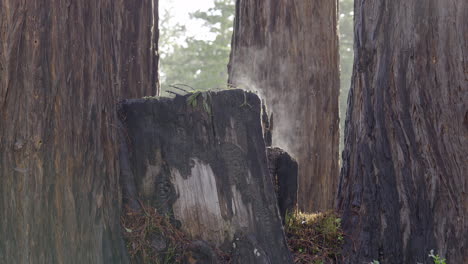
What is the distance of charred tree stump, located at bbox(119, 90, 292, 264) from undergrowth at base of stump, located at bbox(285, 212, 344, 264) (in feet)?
1.96

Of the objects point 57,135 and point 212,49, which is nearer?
point 57,135

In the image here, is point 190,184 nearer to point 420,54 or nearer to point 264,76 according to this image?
point 420,54

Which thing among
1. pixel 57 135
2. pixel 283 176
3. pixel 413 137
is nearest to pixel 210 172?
pixel 283 176

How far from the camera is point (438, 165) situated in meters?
4.36

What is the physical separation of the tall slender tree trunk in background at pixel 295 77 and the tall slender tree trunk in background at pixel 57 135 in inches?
145

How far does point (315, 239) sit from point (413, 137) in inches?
46.7

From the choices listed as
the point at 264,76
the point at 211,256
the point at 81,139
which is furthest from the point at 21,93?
the point at 264,76

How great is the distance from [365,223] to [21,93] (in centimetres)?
279

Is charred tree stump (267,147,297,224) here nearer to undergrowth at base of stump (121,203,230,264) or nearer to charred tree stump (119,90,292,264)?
charred tree stump (119,90,292,264)

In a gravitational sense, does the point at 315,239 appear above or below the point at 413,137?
below

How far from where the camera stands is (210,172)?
166 inches

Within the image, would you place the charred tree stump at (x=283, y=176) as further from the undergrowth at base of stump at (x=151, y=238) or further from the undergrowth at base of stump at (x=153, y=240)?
the undergrowth at base of stump at (x=151, y=238)

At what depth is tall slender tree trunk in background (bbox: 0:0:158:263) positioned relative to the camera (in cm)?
354

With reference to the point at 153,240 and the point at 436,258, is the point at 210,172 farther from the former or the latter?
the point at 436,258
